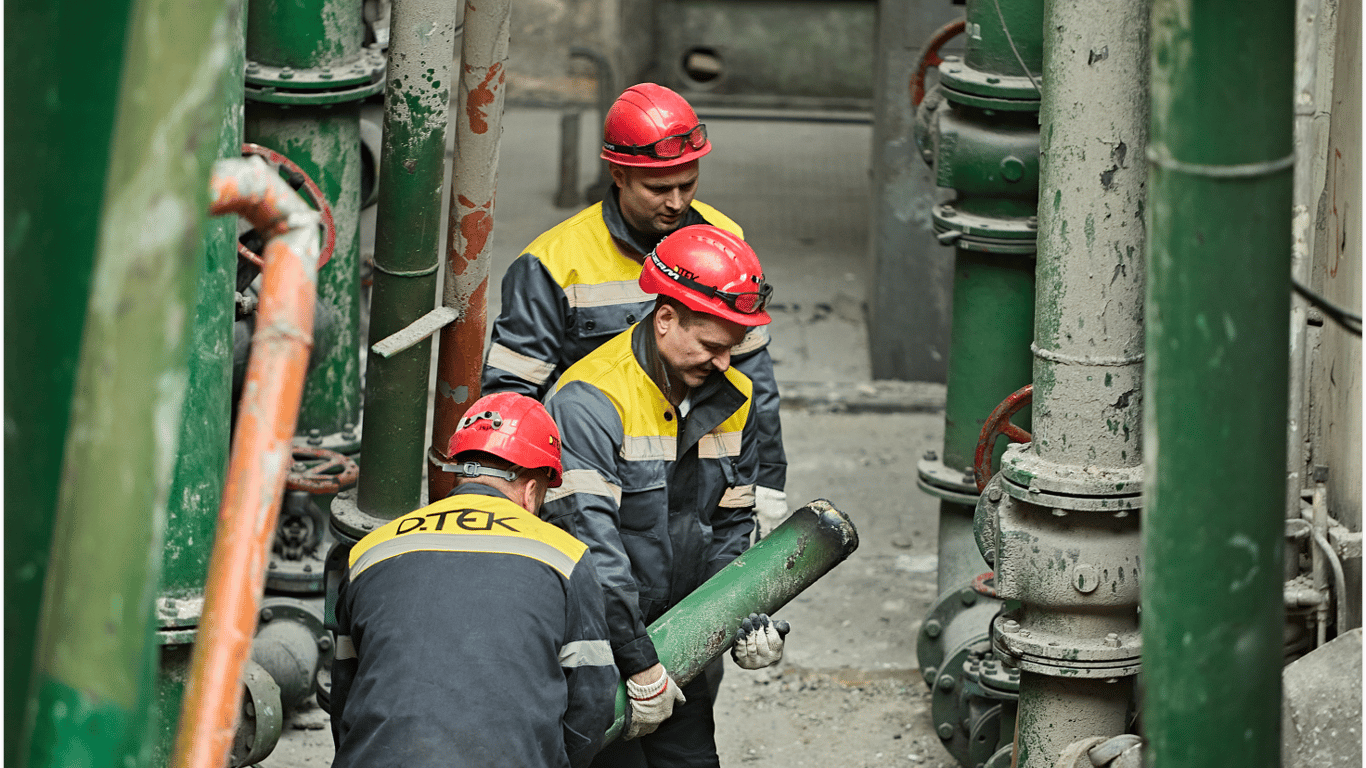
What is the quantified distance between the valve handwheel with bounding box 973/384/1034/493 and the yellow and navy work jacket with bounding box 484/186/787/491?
52 cm

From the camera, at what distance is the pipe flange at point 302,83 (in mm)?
4664

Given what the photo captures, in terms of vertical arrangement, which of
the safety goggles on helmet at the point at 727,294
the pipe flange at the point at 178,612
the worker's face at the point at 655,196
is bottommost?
the pipe flange at the point at 178,612

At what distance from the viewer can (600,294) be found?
409 cm

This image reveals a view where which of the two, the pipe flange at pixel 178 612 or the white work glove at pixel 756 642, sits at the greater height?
the pipe flange at pixel 178 612

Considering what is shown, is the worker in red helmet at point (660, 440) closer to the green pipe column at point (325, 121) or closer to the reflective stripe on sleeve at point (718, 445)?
the reflective stripe on sleeve at point (718, 445)

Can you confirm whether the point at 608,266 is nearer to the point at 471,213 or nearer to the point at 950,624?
the point at 471,213

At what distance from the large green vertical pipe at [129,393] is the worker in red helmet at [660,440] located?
83.7 inches

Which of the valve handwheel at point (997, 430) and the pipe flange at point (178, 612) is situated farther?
the valve handwheel at point (997, 430)

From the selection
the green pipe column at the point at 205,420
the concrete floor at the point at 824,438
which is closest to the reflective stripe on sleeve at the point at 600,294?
the green pipe column at the point at 205,420

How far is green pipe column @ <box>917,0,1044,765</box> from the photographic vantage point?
14.7 feet

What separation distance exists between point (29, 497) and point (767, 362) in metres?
2.90

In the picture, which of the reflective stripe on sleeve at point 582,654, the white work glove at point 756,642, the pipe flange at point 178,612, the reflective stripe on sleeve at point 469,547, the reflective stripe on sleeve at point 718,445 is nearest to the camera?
the pipe flange at point 178,612

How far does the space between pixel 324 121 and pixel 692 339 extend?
1.79 metres

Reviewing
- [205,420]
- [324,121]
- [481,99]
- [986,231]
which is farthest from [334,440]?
[205,420]
